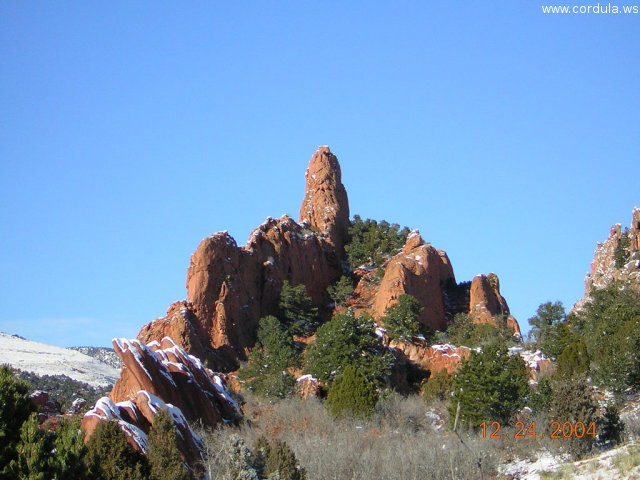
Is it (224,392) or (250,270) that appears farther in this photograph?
(250,270)

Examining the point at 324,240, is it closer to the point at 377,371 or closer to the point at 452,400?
the point at 377,371

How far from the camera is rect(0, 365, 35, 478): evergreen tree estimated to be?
74.1ft

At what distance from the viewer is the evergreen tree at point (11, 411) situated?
74.1 ft

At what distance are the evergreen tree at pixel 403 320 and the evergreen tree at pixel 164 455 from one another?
34.8m

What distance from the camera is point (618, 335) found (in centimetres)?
4922

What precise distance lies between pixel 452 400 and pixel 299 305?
25.1m

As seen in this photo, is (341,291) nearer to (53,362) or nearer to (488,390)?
(488,390)

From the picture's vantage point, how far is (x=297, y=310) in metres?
67.7

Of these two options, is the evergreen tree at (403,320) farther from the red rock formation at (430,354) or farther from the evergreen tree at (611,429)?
the evergreen tree at (611,429)

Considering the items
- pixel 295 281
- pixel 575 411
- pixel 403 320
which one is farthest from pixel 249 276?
pixel 575 411

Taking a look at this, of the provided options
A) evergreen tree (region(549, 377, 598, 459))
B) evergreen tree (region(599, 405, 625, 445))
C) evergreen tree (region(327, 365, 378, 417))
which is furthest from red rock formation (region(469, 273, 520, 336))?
evergreen tree (region(549, 377, 598, 459))

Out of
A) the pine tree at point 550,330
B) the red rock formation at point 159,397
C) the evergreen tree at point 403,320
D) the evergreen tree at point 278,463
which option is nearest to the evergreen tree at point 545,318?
the pine tree at point 550,330

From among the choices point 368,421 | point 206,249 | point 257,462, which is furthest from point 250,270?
point 257,462

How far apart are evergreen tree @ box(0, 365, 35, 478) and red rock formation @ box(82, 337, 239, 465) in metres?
4.48
